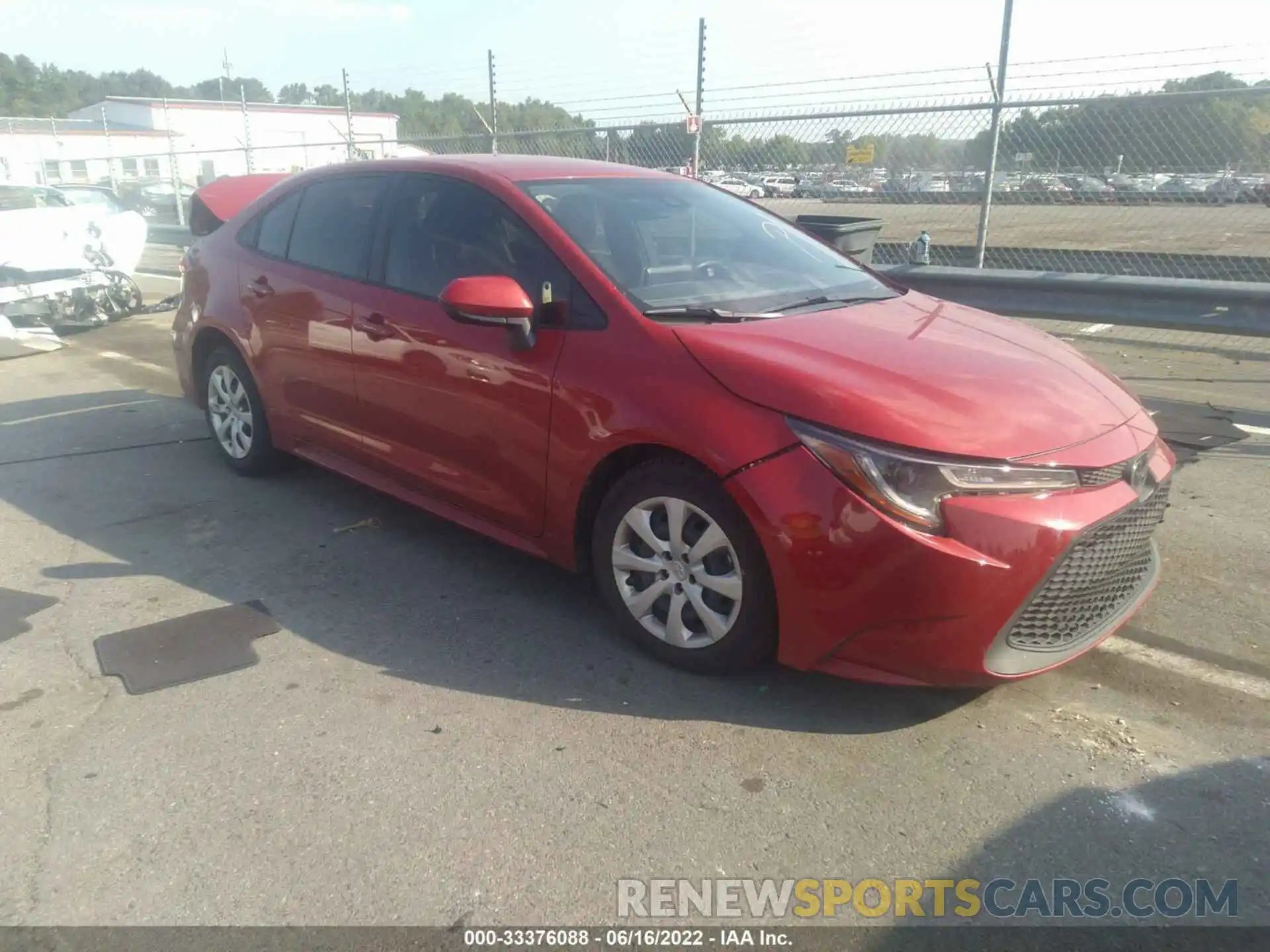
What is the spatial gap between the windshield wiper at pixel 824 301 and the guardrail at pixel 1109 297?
1.97 m

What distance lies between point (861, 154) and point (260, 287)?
6244mm

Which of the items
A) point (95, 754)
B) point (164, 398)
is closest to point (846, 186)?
point (164, 398)

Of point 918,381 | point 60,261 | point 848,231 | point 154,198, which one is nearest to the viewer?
point 918,381

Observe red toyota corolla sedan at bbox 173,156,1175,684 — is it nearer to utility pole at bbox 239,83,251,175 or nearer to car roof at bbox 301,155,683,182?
car roof at bbox 301,155,683,182

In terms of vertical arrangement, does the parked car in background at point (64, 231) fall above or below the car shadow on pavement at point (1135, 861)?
above

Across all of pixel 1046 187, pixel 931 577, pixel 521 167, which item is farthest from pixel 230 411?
pixel 1046 187

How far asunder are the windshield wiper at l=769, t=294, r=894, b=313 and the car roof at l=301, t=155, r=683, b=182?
1052mm

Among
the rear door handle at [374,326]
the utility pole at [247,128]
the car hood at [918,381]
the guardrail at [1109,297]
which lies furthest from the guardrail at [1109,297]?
the utility pole at [247,128]

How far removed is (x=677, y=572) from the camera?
10.7ft

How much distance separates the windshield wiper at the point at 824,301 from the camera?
12.0ft

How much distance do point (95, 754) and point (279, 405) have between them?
7.60 feet

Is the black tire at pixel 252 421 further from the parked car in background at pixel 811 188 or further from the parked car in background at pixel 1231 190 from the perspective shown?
the parked car in background at pixel 1231 190

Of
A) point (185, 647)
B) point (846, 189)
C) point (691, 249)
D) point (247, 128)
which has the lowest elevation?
point (185, 647)

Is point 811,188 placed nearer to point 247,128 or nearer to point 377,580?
point 377,580
